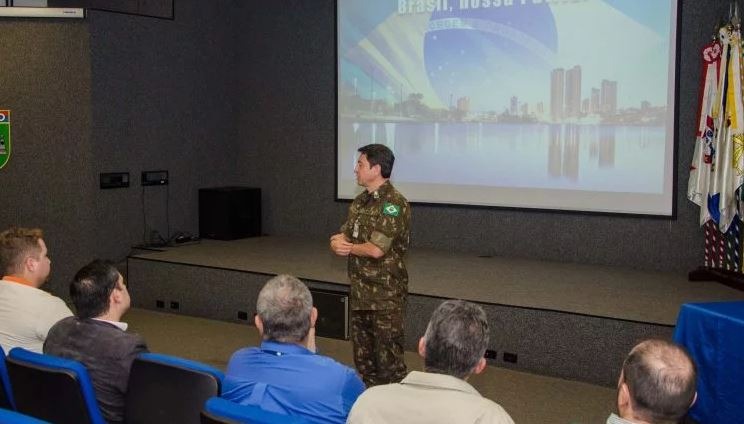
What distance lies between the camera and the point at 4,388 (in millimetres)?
2934

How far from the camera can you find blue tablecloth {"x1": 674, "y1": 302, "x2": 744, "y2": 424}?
308 cm

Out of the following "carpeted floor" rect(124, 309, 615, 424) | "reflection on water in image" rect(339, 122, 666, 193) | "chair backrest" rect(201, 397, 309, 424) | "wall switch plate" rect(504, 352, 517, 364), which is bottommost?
"carpeted floor" rect(124, 309, 615, 424)

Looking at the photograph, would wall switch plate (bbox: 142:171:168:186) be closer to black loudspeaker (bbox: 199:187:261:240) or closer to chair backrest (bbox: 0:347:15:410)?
black loudspeaker (bbox: 199:187:261:240)

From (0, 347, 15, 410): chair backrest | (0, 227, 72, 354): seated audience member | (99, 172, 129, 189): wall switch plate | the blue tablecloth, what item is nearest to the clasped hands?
(0, 227, 72, 354): seated audience member

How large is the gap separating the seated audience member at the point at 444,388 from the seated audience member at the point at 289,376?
25 centimetres

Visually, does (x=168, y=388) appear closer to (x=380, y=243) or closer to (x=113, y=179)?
(x=380, y=243)

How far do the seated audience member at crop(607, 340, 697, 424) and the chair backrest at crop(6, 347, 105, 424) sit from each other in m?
1.58

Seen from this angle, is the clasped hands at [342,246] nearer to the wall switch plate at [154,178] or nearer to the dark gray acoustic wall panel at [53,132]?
the dark gray acoustic wall panel at [53,132]

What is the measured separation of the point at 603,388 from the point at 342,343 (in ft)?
6.03

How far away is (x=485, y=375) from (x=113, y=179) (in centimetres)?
377

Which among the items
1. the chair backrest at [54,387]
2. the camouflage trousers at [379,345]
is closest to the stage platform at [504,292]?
the camouflage trousers at [379,345]

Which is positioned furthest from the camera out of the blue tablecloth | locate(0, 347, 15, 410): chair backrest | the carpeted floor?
the carpeted floor

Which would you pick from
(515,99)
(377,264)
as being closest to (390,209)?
(377,264)

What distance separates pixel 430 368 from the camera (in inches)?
85.1
